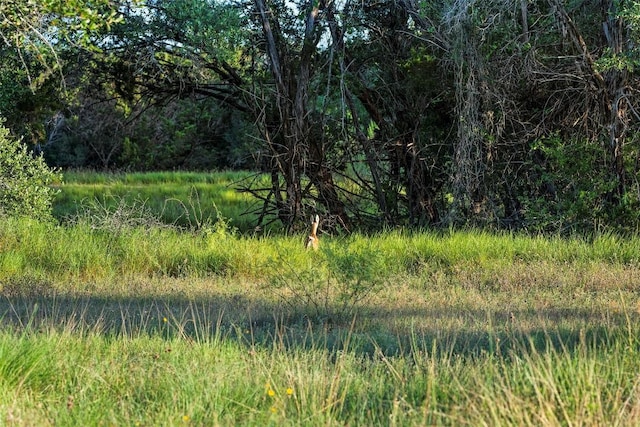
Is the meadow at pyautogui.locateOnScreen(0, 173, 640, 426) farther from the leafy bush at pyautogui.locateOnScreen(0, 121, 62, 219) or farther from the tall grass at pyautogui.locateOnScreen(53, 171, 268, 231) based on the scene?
the tall grass at pyautogui.locateOnScreen(53, 171, 268, 231)

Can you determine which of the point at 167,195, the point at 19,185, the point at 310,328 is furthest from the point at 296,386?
the point at 167,195

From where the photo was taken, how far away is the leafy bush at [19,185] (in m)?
12.2

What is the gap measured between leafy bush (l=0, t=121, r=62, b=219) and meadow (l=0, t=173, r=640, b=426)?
75cm

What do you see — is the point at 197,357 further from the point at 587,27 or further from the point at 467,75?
the point at 587,27

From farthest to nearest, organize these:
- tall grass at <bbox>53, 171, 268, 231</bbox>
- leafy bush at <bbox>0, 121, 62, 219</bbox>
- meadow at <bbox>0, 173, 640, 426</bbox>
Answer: tall grass at <bbox>53, 171, 268, 231</bbox>
leafy bush at <bbox>0, 121, 62, 219</bbox>
meadow at <bbox>0, 173, 640, 426</bbox>

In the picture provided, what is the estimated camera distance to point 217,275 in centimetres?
1009

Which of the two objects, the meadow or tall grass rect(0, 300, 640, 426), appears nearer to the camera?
tall grass rect(0, 300, 640, 426)

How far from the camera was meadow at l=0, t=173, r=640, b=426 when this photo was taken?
14.4 ft

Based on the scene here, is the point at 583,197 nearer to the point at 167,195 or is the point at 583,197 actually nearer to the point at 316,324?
the point at 316,324

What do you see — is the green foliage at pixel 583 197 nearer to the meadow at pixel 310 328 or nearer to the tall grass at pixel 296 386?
the meadow at pixel 310 328

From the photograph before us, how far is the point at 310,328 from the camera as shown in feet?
20.2

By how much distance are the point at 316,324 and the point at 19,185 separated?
694cm

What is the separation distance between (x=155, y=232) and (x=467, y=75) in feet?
17.4

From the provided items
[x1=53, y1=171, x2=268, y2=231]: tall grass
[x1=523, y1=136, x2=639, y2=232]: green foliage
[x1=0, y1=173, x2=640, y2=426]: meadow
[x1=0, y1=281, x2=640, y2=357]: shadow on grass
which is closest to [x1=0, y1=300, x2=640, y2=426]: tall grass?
[x1=0, y1=173, x2=640, y2=426]: meadow
